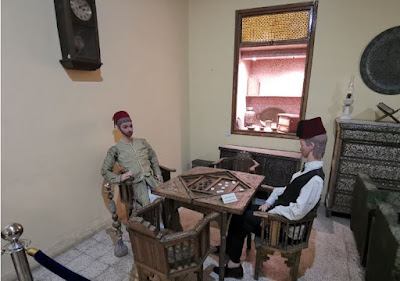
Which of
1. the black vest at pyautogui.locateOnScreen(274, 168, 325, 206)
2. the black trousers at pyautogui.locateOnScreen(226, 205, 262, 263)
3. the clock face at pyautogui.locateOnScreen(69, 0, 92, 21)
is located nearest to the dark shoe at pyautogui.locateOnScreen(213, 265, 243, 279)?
the black trousers at pyautogui.locateOnScreen(226, 205, 262, 263)

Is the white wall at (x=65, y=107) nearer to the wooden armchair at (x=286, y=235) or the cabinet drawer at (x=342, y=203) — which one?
the wooden armchair at (x=286, y=235)

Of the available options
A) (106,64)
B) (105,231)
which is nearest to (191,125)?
→ (106,64)

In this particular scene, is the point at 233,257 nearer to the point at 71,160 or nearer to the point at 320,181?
the point at 320,181

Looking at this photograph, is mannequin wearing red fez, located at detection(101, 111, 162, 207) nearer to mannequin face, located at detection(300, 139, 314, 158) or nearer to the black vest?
the black vest

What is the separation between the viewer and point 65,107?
2113 millimetres

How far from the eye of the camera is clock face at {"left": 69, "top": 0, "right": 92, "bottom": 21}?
6.28ft

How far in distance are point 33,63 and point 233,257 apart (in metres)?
2.31

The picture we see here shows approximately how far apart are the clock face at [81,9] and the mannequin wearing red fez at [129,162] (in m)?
0.88

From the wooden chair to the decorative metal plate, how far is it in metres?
2.76

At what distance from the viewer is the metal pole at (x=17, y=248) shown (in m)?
0.98

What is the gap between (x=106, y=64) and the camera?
2.44 metres

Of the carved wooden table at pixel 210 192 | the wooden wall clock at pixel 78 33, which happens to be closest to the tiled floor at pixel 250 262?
the carved wooden table at pixel 210 192

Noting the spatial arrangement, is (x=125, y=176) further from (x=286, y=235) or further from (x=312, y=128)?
(x=312, y=128)

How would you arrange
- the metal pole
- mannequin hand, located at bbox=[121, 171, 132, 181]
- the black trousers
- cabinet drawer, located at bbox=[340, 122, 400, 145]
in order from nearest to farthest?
the metal pole < the black trousers < mannequin hand, located at bbox=[121, 171, 132, 181] < cabinet drawer, located at bbox=[340, 122, 400, 145]
